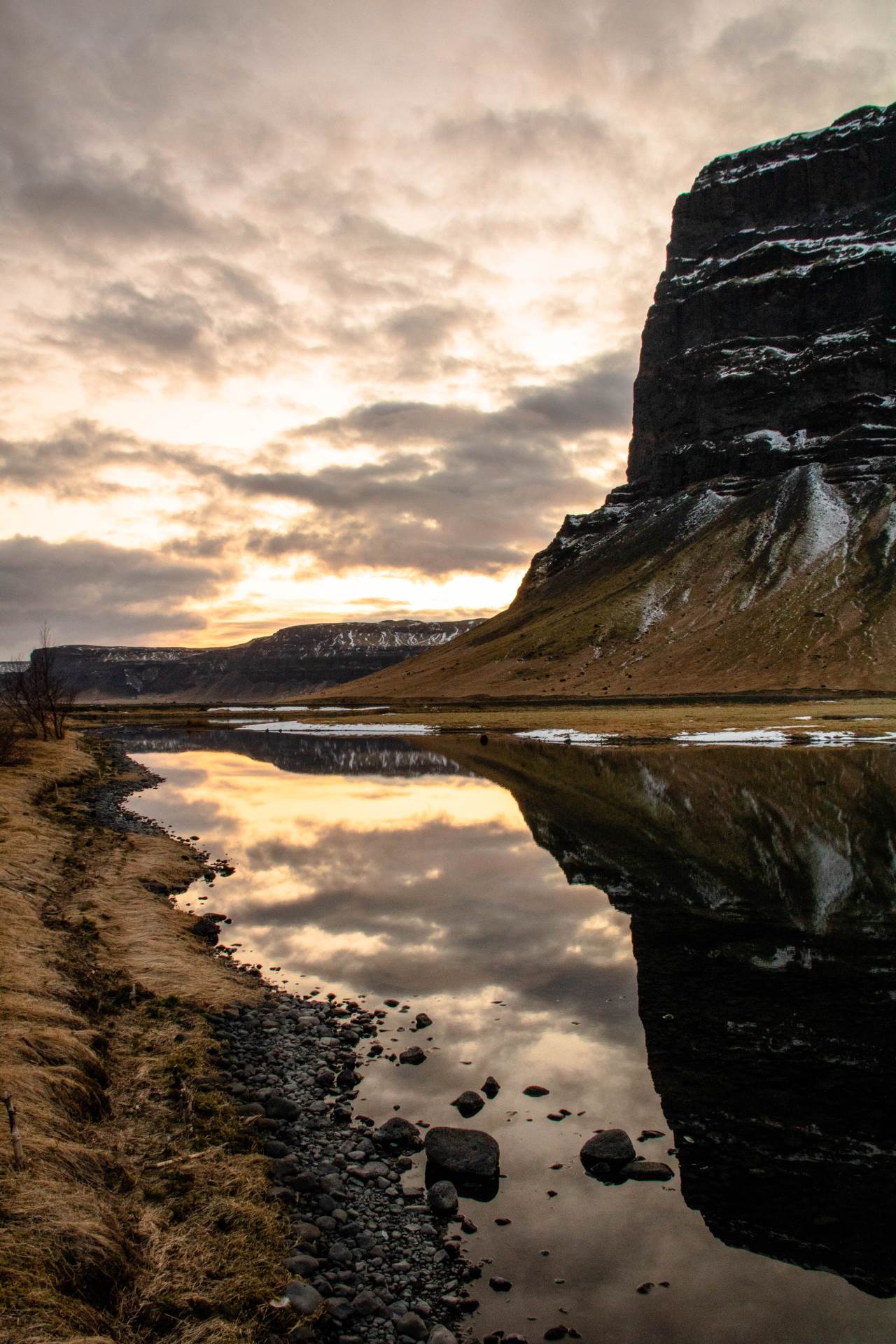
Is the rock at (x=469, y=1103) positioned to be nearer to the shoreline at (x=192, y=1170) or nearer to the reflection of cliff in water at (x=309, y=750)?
the shoreline at (x=192, y=1170)

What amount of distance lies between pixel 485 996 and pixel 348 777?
47.6m

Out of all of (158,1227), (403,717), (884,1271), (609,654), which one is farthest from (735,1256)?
(609,654)

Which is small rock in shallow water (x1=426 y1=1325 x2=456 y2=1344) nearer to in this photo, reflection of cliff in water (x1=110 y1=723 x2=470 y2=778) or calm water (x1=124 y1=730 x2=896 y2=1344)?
calm water (x1=124 y1=730 x2=896 y2=1344)

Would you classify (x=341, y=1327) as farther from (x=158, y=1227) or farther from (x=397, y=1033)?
(x=397, y=1033)

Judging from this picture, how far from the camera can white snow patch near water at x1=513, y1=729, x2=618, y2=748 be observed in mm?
84125

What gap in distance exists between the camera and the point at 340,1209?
10.6 m

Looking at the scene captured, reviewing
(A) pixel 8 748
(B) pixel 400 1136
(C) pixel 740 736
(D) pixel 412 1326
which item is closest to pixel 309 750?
(A) pixel 8 748

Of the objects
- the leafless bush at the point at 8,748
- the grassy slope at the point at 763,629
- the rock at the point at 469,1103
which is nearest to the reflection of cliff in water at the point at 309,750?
the leafless bush at the point at 8,748

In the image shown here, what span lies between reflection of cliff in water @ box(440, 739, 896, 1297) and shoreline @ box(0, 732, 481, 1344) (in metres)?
4.45

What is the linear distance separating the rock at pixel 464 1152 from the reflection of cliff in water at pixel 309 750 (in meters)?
52.2

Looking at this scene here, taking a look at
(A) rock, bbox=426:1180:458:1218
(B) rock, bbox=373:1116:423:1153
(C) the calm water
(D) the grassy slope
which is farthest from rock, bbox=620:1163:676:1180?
(D) the grassy slope

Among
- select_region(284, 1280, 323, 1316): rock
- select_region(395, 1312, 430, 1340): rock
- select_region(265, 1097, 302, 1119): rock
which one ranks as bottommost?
select_region(265, 1097, 302, 1119): rock

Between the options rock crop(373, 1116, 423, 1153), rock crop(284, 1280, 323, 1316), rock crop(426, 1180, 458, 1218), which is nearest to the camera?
rock crop(284, 1280, 323, 1316)

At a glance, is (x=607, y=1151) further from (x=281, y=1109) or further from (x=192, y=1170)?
(x=192, y=1170)
